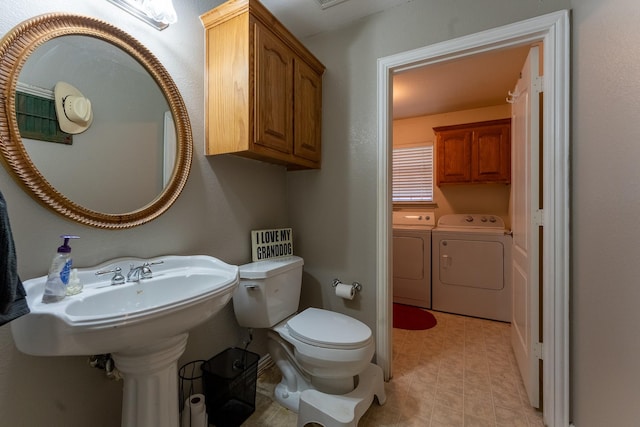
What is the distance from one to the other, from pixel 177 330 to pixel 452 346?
2.11 metres

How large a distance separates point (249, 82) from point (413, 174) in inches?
110

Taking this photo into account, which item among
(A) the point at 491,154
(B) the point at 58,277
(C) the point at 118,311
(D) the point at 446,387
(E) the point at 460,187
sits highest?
(A) the point at 491,154

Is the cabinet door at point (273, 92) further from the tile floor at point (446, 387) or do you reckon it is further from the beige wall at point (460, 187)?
the beige wall at point (460, 187)

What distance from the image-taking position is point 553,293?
4.35 ft

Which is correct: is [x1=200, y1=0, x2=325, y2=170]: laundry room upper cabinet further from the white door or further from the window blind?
the window blind

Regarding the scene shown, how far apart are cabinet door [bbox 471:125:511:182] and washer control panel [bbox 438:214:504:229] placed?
0.44 m

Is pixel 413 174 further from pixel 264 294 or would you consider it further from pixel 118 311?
pixel 118 311

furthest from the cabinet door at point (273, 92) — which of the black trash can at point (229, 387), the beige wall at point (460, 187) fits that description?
the beige wall at point (460, 187)

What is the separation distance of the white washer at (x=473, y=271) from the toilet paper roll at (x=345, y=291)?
1495mm

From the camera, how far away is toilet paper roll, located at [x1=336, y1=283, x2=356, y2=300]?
1731 millimetres

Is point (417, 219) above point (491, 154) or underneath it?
underneath

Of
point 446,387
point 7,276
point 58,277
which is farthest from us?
point 446,387

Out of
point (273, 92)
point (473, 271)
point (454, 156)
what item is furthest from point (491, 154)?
point (273, 92)

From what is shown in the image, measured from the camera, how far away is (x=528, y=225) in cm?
153
